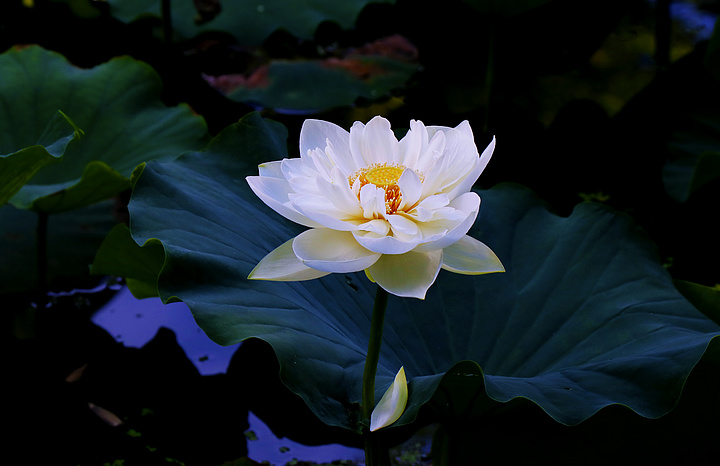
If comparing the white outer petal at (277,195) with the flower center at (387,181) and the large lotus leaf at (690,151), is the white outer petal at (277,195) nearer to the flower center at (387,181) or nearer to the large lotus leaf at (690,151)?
the flower center at (387,181)

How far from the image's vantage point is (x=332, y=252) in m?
0.71

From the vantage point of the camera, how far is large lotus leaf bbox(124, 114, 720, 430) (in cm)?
87

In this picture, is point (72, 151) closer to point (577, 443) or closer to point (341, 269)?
point (341, 269)

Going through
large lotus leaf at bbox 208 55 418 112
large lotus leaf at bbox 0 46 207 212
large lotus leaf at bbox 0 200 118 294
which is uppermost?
large lotus leaf at bbox 0 46 207 212

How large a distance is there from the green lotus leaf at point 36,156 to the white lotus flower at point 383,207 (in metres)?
0.47

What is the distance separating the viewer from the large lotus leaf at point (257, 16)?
2248 millimetres

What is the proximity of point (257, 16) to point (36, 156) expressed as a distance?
55.0 inches

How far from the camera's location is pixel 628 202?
1930 millimetres

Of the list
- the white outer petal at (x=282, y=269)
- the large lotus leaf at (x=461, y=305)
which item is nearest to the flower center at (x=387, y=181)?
the white outer petal at (x=282, y=269)

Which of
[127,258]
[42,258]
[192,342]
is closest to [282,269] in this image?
[127,258]

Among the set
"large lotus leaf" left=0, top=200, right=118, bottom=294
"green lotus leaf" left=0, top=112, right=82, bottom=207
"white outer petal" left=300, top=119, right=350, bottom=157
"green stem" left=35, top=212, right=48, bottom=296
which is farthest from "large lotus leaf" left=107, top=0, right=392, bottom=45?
"white outer petal" left=300, top=119, right=350, bottom=157

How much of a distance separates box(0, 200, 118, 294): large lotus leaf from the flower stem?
1.02m

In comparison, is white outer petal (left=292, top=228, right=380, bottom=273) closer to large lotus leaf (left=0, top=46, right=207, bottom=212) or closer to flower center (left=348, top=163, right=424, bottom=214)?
flower center (left=348, top=163, right=424, bottom=214)

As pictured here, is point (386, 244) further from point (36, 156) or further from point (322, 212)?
point (36, 156)
